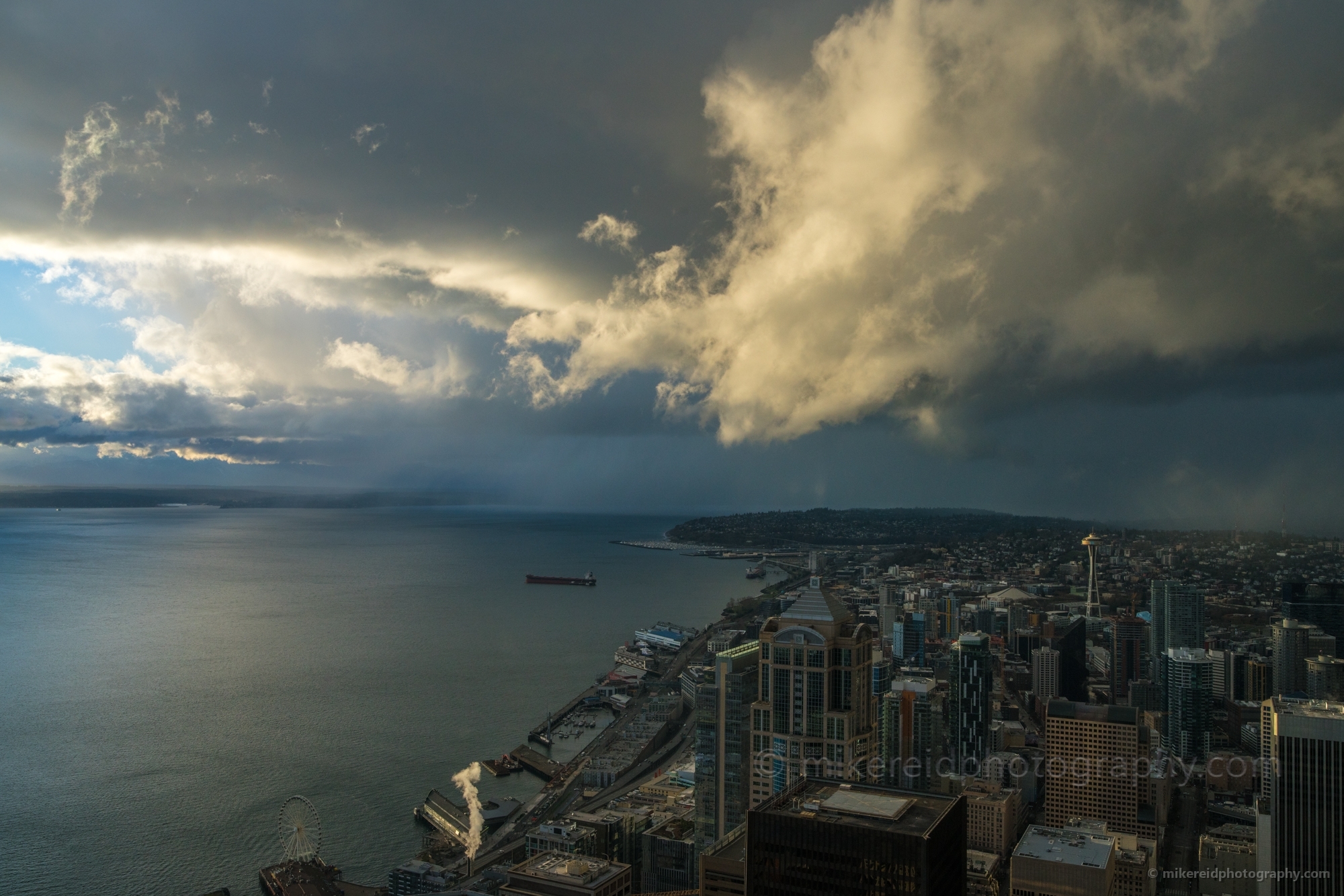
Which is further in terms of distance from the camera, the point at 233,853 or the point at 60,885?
the point at 233,853

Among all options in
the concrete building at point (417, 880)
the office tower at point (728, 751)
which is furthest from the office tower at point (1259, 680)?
the concrete building at point (417, 880)

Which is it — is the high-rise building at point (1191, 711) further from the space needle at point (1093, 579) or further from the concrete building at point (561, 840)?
the concrete building at point (561, 840)

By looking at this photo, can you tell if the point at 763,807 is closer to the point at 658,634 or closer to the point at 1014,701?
the point at 1014,701

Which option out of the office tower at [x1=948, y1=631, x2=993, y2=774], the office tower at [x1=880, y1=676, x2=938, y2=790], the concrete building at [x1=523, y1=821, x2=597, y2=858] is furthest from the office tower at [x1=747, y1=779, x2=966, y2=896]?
the office tower at [x1=948, y1=631, x2=993, y2=774]

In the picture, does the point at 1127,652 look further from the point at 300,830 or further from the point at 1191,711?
the point at 300,830

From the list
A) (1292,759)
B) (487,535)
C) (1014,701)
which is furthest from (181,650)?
(487,535)

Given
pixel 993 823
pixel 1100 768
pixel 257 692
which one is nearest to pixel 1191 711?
pixel 1100 768
